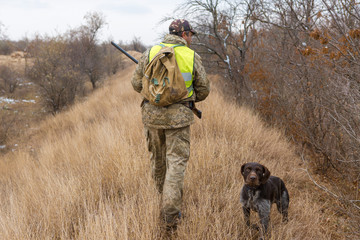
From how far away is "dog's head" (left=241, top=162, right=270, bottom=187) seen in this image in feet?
7.04

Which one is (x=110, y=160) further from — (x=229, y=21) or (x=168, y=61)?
(x=229, y=21)

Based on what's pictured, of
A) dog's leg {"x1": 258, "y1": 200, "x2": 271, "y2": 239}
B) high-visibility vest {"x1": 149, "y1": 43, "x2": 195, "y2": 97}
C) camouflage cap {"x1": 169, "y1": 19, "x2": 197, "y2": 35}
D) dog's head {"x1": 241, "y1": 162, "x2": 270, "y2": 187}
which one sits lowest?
dog's leg {"x1": 258, "y1": 200, "x2": 271, "y2": 239}

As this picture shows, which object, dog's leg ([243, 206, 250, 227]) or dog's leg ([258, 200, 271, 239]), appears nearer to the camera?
dog's leg ([258, 200, 271, 239])

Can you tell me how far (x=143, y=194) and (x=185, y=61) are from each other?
4.85 feet

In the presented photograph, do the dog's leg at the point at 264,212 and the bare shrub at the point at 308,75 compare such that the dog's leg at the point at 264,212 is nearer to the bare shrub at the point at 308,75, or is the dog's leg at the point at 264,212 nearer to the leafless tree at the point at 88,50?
the bare shrub at the point at 308,75

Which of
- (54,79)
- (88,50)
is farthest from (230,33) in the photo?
(88,50)

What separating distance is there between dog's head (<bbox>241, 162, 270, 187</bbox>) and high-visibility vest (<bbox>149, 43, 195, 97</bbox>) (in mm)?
895

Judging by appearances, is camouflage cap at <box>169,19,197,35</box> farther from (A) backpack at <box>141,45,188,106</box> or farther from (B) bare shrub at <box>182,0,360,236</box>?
(B) bare shrub at <box>182,0,360,236</box>

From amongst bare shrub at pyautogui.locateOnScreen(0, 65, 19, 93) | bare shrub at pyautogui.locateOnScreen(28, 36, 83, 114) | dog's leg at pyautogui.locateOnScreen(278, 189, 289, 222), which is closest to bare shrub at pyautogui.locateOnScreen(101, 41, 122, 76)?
bare shrub at pyautogui.locateOnScreen(0, 65, 19, 93)

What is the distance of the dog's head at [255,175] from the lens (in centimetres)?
215

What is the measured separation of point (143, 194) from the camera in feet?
8.63

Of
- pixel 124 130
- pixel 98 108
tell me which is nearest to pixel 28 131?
pixel 98 108

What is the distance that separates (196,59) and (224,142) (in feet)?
7.01

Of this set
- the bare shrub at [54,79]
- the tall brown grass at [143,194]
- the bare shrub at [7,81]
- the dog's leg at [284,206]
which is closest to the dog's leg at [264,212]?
the tall brown grass at [143,194]
